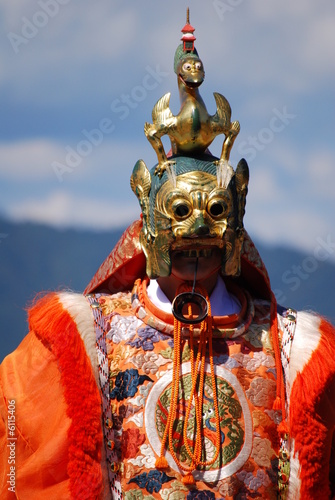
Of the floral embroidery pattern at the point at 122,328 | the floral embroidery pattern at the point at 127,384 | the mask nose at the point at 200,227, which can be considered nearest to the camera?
the mask nose at the point at 200,227

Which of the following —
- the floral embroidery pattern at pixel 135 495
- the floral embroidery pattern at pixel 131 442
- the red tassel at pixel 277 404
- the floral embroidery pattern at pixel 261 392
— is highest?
the floral embroidery pattern at pixel 261 392

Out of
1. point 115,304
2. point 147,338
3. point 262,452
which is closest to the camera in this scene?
point 262,452

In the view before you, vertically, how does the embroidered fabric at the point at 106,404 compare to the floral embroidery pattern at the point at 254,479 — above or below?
above

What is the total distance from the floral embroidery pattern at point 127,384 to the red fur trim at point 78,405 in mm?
79

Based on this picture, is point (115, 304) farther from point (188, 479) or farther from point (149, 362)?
point (188, 479)

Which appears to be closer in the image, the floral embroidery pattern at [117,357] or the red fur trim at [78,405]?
the red fur trim at [78,405]

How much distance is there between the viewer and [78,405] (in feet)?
10.4

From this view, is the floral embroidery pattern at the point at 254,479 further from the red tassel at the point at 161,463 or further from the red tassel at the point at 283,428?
the red tassel at the point at 161,463

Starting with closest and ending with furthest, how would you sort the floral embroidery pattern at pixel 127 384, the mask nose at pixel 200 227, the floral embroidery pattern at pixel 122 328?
the mask nose at pixel 200 227
the floral embroidery pattern at pixel 127 384
the floral embroidery pattern at pixel 122 328

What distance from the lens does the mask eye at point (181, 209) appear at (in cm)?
313

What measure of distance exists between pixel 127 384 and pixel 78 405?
181 mm

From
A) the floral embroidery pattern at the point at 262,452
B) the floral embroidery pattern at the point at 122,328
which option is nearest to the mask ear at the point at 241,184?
the floral embroidery pattern at the point at 122,328

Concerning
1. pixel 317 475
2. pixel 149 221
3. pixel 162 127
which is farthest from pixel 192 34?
pixel 317 475

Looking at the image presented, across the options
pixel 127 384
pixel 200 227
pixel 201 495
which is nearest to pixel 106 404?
pixel 127 384
